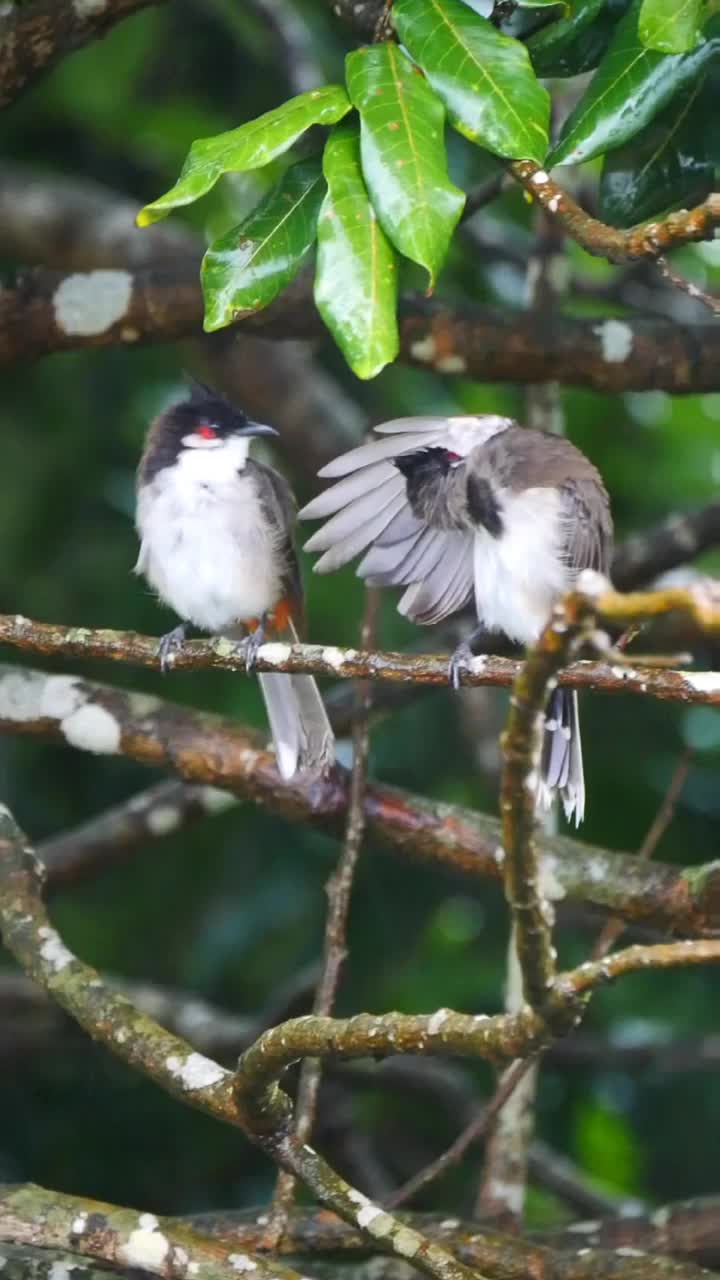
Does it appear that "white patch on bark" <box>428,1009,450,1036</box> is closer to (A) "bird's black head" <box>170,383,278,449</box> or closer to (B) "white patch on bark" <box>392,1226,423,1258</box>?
(B) "white patch on bark" <box>392,1226,423,1258</box>

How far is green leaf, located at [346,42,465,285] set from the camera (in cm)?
284

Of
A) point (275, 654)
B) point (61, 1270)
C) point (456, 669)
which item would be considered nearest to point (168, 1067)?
point (61, 1270)

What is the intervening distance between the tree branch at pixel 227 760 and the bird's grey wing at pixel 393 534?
52cm

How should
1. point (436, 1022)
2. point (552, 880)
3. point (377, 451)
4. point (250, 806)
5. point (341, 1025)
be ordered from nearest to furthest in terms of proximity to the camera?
point (436, 1022), point (341, 1025), point (377, 451), point (552, 880), point (250, 806)

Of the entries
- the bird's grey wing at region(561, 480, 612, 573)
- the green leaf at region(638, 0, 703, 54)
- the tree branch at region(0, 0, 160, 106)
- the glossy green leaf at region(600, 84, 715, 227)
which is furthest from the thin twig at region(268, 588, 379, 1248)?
the green leaf at region(638, 0, 703, 54)

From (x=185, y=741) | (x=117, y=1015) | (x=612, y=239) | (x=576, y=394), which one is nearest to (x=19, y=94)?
(x=185, y=741)

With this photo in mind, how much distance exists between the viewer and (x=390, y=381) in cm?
688

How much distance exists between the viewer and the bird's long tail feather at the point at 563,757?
438 centimetres

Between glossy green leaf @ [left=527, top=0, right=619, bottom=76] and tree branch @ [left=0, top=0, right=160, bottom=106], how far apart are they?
1.32 m

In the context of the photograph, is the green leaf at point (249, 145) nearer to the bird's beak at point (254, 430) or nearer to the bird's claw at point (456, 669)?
the bird's claw at point (456, 669)

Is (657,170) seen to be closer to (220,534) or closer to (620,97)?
(620,97)

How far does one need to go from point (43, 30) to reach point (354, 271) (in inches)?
74.0

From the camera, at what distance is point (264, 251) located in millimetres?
3176

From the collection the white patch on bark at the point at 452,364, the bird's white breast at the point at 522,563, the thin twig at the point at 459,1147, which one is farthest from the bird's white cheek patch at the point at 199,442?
the thin twig at the point at 459,1147
